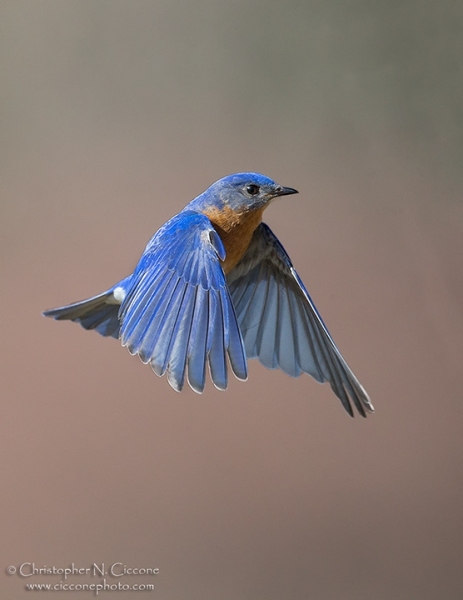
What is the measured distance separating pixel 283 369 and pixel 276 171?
1.37 metres

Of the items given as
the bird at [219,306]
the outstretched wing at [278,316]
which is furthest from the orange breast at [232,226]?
the outstretched wing at [278,316]

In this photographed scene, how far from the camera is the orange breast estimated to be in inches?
76.3

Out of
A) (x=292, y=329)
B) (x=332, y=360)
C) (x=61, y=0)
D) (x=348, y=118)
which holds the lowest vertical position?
(x=332, y=360)

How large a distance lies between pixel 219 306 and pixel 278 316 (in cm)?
69

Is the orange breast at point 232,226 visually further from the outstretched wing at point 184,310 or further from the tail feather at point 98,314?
the tail feather at point 98,314

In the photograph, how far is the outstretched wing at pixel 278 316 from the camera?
2104 mm

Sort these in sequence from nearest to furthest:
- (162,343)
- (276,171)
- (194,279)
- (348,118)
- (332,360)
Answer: (162,343), (194,279), (332,360), (276,171), (348,118)

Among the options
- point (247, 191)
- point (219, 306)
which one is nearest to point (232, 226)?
point (247, 191)

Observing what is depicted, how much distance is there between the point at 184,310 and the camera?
162cm

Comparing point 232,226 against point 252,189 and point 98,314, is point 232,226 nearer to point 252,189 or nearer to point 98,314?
point 252,189

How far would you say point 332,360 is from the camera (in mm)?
2041

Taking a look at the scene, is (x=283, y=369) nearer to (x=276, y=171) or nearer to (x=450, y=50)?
(x=276, y=171)

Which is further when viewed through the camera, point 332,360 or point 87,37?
point 87,37

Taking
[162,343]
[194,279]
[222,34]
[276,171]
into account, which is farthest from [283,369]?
[222,34]
